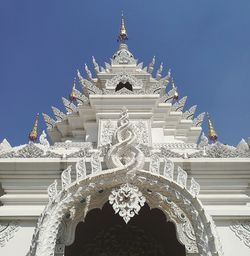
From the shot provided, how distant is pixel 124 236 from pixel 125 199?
8.36 feet

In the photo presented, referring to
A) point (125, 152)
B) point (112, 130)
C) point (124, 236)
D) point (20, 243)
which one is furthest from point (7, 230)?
point (112, 130)

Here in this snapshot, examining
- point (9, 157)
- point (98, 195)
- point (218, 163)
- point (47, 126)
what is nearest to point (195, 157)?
point (218, 163)

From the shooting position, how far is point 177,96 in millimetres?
13656

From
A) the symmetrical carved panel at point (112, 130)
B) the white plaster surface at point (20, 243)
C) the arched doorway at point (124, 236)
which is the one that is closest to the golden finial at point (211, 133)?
the symmetrical carved panel at point (112, 130)

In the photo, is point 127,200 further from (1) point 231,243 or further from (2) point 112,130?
(2) point 112,130

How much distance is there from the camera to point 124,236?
8.27m

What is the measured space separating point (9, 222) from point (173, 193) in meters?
2.93

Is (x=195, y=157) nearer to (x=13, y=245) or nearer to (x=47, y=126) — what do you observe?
(x=13, y=245)

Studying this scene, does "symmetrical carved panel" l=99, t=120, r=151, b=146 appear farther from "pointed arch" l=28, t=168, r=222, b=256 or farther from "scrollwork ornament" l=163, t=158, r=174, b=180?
"pointed arch" l=28, t=168, r=222, b=256

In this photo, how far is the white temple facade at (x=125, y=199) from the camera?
19.3ft

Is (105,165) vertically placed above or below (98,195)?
above

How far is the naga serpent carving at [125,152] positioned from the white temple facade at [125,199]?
17mm

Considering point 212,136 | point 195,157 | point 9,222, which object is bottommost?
point 9,222

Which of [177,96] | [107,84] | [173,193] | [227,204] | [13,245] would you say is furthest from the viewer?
[177,96]
